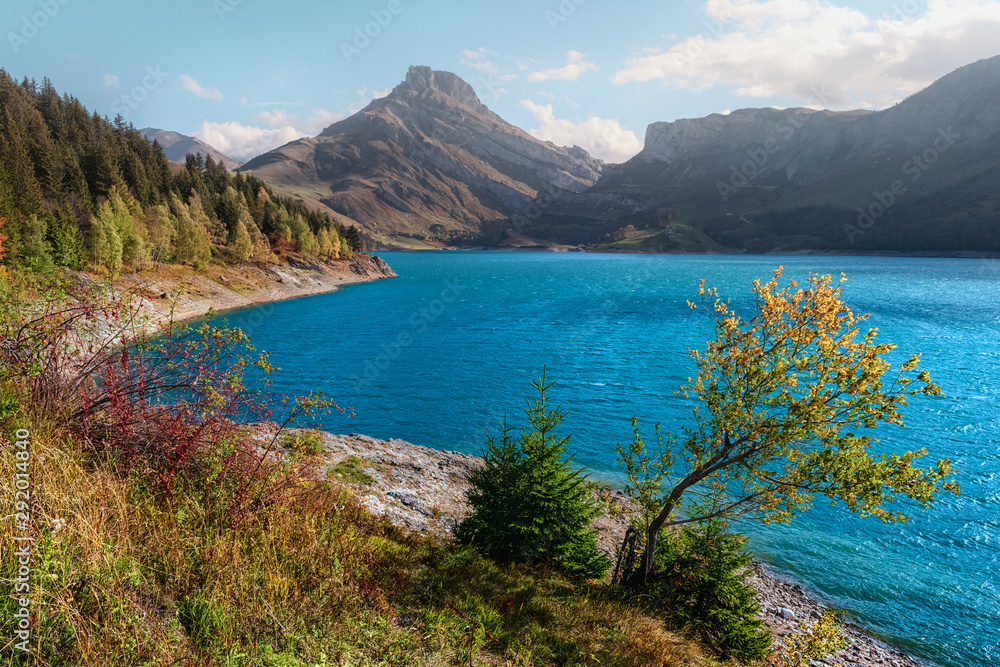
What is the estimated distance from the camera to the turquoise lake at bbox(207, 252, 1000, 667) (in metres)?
19.5

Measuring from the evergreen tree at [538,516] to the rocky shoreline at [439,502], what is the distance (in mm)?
1811

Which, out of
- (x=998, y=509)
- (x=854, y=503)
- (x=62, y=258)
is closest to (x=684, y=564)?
(x=854, y=503)

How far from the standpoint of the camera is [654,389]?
43906 millimetres

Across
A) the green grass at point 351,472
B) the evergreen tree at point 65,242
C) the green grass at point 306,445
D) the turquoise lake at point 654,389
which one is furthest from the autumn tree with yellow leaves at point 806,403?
the evergreen tree at point 65,242

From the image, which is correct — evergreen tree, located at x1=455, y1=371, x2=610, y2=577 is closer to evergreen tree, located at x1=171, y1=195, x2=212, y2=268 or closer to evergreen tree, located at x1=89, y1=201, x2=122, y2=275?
evergreen tree, located at x1=89, y1=201, x2=122, y2=275

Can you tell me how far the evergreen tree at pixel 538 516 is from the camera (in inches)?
568

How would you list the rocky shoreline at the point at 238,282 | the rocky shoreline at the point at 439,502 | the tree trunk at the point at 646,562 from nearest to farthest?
the tree trunk at the point at 646,562, the rocky shoreline at the point at 439,502, the rocky shoreline at the point at 238,282

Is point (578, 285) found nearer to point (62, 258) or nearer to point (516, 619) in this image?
point (62, 258)

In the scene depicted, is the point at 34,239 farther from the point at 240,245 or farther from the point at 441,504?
the point at 441,504

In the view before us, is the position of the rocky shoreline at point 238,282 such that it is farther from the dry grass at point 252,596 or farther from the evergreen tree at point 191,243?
the dry grass at point 252,596

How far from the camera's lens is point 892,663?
15.7 metres

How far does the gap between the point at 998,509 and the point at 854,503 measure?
942 inches

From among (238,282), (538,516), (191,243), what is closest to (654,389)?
(538,516)

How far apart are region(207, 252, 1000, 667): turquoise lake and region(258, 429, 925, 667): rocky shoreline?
144cm
